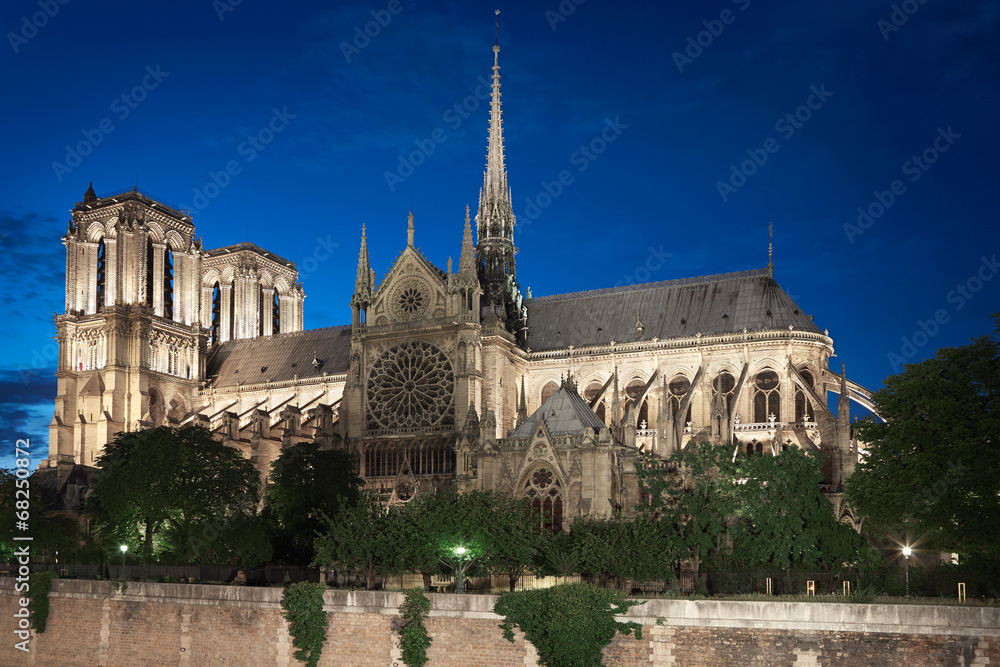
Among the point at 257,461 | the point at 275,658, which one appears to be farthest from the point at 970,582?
the point at 257,461

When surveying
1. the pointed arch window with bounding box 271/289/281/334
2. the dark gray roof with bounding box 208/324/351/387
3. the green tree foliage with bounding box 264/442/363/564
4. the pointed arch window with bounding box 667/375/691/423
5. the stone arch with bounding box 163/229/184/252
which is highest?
the stone arch with bounding box 163/229/184/252

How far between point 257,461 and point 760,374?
3027cm

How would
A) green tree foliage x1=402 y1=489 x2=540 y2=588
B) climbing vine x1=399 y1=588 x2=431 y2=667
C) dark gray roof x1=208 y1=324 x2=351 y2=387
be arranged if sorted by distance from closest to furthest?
1. climbing vine x1=399 y1=588 x2=431 y2=667
2. green tree foliage x1=402 y1=489 x2=540 y2=588
3. dark gray roof x1=208 y1=324 x2=351 y2=387

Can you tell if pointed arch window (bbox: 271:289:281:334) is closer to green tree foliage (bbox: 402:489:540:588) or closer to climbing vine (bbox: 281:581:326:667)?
green tree foliage (bbox: 402:489:540:588)

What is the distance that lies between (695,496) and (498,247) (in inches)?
1408

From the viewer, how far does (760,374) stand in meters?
61.4

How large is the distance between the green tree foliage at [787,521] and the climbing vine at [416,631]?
12160 millimetres

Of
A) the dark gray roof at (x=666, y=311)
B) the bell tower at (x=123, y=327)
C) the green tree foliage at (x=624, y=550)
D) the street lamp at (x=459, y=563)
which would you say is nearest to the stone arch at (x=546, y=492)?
the green tree foliage at (x=624, y=550)

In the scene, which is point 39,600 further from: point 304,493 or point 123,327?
point 123,327

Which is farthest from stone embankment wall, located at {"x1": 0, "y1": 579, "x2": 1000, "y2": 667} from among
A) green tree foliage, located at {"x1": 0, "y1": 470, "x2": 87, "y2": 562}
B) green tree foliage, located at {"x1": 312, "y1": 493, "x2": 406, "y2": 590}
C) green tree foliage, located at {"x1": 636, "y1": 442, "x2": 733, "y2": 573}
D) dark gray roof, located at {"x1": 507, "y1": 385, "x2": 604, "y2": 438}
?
dark gray roof, located at {"x1": 507, "y1": 385, "x2": 604, "y2": 438}

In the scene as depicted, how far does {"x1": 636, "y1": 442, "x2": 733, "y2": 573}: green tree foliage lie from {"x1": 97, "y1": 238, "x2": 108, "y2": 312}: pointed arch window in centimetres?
5126

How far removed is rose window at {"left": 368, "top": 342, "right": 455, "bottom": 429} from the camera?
62531mm

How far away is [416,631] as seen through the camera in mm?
32344

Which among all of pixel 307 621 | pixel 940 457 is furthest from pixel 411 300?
pixel 940 457
